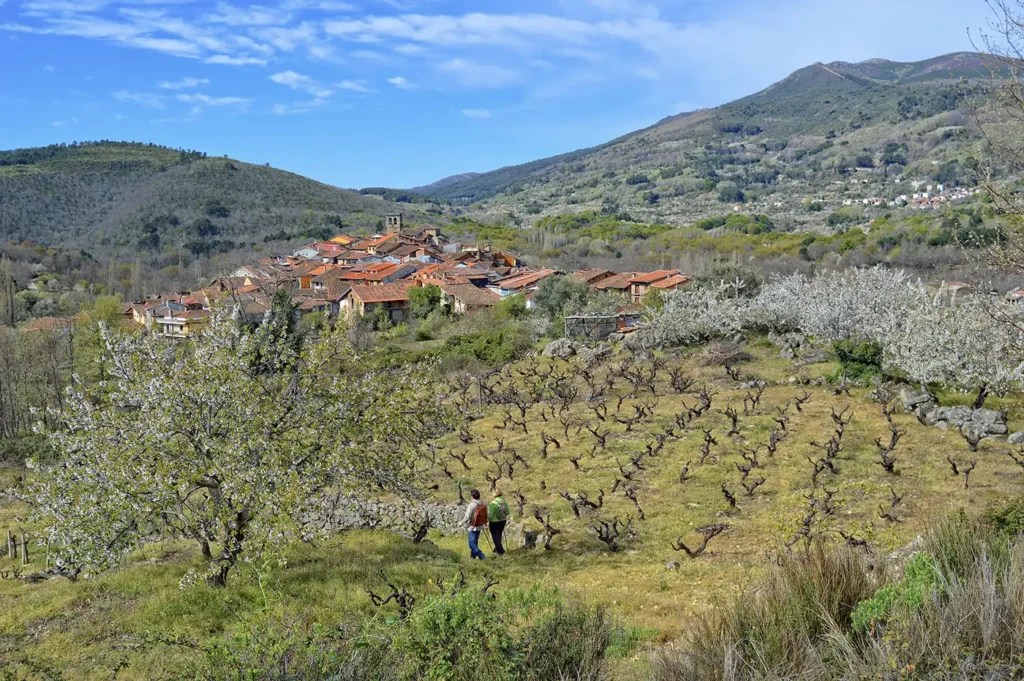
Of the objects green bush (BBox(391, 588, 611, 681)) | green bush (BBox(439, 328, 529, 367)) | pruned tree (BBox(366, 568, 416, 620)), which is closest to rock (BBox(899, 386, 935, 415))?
pruned tree (BBox(366, 568, 416, 620))

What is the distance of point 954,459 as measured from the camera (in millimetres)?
18438

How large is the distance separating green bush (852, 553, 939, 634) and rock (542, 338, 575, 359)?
35.8 meters

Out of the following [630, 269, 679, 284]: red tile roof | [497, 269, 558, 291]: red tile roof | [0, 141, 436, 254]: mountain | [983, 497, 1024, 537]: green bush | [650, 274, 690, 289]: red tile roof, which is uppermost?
[0, 141, 436, 254]: mountain

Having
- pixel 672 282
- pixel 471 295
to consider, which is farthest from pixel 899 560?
pixel 471 295

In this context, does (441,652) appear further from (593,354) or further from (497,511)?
(593,354)

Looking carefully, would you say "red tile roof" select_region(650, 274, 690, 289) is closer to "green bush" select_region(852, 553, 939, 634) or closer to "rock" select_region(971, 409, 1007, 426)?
"rock" select_region(971, 409, 1007, 426)

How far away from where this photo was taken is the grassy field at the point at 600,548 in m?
8.65

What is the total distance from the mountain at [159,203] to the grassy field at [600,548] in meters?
111

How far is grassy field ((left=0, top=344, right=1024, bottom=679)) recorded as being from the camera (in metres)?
8.65

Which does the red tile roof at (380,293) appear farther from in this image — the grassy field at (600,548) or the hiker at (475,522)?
the hiker at (475,522)

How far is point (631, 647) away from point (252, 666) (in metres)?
4.46

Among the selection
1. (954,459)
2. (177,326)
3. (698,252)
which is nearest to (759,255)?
(698,252)

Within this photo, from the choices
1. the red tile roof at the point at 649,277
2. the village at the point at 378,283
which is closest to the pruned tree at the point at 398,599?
the village at the point at 378,283

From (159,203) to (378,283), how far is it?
84839mm
